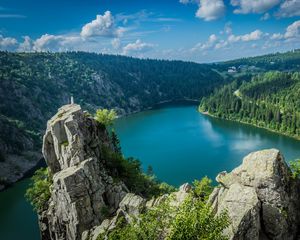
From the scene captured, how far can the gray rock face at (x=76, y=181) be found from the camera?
38.7 meters

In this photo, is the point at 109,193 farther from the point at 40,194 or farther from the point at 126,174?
the point at 40,194

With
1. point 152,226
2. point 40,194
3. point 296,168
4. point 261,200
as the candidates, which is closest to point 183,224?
point 152,226

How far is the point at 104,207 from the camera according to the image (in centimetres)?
3919

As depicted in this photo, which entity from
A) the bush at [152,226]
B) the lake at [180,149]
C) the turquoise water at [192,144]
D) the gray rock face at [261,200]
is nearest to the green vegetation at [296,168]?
the gray rock face at [261,200]

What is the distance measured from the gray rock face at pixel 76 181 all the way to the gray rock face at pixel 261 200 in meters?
17.0

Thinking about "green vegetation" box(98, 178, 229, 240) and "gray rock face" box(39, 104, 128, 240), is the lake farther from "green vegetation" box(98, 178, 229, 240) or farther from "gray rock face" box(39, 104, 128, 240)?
"green vegetation" box(98, 178, 229, 240)

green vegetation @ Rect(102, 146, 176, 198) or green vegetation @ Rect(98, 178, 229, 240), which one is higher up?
green vegetation @ Rect(98, 178, 229, 240)

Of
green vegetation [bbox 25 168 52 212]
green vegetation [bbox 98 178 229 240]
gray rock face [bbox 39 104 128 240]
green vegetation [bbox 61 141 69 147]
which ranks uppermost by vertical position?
green vegetation [bbox 98 178 229 240]

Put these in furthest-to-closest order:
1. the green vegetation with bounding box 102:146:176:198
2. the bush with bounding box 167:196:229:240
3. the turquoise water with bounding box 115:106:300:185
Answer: the turquoise water with bounding box 115:106:300:185
the green vegetation with bounding box 102:146:176:198
the bush with bounding box 167:196:229:240

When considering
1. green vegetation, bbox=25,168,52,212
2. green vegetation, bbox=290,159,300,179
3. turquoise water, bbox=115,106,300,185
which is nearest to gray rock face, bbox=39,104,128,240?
green vegetation, bbox=25,168,52,212

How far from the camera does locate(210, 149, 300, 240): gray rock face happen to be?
22828mm

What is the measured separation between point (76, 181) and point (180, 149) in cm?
8674

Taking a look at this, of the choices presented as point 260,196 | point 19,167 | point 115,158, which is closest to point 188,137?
point 19,167

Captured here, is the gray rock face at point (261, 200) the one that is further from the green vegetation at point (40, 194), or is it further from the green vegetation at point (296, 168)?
the green vegetation at point (40, 194)
